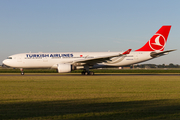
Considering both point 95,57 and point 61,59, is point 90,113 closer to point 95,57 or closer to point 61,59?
point 95,57

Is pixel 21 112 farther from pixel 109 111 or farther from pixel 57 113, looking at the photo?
pixel 109 111

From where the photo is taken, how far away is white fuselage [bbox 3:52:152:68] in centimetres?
3169

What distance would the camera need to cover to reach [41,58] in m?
32.0

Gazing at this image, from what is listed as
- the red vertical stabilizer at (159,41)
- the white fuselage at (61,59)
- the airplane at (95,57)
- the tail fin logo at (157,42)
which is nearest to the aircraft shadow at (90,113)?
the airplane at (95,57)

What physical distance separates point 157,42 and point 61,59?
48.0 feet

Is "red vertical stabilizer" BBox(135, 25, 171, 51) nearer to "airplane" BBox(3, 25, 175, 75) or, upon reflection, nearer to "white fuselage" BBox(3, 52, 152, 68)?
"airplane" BBox(3, 25, 175, 75)

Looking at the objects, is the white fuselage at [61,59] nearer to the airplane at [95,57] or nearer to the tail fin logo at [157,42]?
the airplane at [95,57]

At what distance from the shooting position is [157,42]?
3316cm

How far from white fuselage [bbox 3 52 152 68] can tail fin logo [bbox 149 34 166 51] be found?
1.84m

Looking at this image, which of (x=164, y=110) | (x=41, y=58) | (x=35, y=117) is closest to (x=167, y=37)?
(x=41, y=58)

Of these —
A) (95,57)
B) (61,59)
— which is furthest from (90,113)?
(61,59)

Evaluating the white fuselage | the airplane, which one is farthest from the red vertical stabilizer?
the white fuselage

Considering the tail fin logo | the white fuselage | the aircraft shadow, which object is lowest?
the aircraft shadow

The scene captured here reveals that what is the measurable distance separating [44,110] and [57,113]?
2.04 ft
